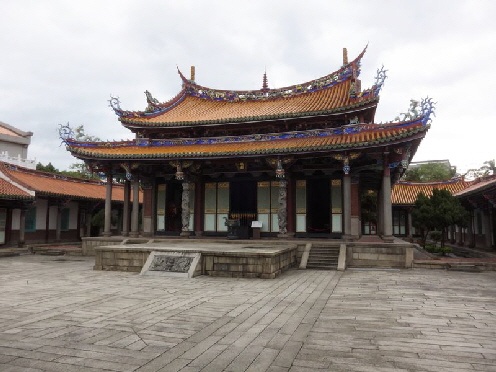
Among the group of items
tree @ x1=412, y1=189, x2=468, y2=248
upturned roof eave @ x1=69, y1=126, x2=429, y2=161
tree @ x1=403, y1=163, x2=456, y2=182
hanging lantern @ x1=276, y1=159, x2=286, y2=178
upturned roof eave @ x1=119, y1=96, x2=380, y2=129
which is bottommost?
tree @ x1=412, y1=189, x2=468, y2=248

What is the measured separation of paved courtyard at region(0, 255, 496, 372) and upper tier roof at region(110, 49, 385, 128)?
9384 mm

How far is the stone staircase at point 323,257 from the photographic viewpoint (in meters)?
14.0

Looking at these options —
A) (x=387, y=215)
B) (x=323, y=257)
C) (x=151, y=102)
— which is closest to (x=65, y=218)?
(x=151, y=102)

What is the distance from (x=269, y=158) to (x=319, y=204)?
3572 millimetres

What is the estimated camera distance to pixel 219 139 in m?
19.1

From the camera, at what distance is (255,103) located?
71.7ft

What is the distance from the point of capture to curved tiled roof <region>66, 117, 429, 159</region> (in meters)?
15.1

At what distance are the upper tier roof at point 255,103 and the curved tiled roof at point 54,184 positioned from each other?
6.98m

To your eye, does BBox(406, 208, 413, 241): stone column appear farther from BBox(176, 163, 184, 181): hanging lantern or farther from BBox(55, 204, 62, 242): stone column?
BBox(55, 204, 62, 242): stone column

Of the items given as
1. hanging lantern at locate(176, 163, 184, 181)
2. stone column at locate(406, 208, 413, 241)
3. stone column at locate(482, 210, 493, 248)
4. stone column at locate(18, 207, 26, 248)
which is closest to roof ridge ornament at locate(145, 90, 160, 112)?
hanging lantern at locate(176, 163, 184, 181)

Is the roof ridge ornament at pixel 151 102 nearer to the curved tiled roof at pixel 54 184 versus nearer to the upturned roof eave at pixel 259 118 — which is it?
the upturned roof eave at pixel 259 118

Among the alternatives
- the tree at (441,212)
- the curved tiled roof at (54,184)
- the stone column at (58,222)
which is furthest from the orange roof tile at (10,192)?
the tree at (441,212)

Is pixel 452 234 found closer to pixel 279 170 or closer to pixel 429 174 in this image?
pixel 429 174

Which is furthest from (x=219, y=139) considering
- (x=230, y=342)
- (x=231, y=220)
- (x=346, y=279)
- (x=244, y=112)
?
(x=230, y=342)
